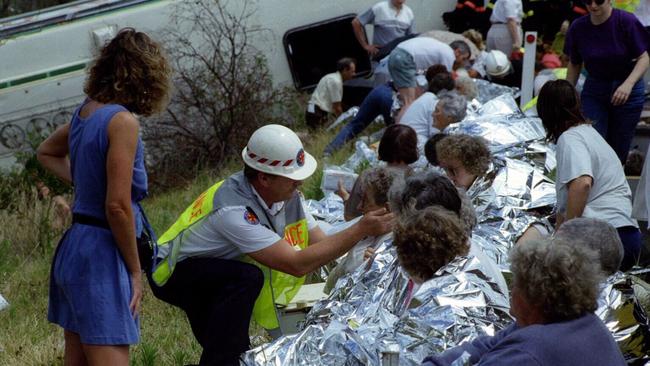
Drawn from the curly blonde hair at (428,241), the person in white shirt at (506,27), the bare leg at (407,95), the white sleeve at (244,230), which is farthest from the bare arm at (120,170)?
the person in white shirt at (506,27)

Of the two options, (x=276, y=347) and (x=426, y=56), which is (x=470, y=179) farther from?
(x=426, y=56)

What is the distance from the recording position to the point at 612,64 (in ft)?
21.4

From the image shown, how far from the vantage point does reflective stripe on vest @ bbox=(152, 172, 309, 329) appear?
4.14 metres

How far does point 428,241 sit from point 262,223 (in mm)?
831

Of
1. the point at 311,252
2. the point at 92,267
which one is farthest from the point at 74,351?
the point at 311,252

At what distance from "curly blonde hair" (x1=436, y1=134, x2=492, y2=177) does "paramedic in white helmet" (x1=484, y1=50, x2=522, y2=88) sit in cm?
461

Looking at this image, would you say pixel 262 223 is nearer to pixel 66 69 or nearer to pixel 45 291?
pixel 45 291

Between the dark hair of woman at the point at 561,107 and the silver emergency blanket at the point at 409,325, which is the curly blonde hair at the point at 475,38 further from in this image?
the silver emergency blanket at the point at 409,325

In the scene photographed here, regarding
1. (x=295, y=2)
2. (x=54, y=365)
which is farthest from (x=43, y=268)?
(x=295, y=2)

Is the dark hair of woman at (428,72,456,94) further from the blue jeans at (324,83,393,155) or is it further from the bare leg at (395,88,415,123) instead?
the blue jeans at (324,83,393,155)

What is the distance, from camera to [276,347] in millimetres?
3766

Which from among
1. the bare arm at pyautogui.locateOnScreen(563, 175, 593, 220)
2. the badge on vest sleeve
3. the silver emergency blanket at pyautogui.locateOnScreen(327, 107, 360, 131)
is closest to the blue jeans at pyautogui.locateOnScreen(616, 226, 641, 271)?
the bare arm at pyautogui.locateOnScreen(563, 175, 593, 220)

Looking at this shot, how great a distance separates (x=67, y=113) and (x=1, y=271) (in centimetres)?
429

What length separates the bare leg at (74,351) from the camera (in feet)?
11.9
